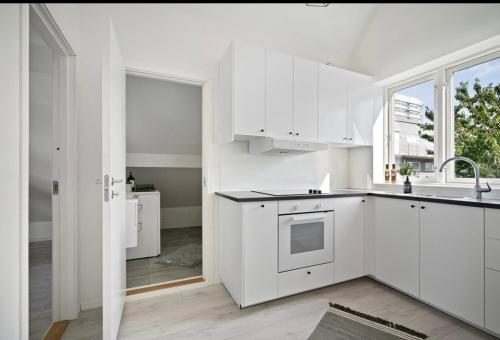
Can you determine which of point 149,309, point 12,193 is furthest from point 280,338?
point 12,193

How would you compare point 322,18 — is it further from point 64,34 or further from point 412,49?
point 64,34

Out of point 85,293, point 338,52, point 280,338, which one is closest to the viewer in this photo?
point 280,338

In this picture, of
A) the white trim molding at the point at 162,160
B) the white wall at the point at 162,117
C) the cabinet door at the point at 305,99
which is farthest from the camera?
the white trim molding at the point at 162,160

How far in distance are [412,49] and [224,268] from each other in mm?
2819

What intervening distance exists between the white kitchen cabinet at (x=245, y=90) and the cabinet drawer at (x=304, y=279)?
124 cm

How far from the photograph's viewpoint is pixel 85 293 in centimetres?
202

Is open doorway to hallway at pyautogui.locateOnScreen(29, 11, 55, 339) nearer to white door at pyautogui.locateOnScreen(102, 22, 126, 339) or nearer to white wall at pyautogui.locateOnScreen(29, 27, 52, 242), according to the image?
white wall at pyautogui.locateOnScreen(29, 27, 52, 242)

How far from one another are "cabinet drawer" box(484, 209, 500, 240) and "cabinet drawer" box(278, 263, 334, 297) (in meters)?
1.15

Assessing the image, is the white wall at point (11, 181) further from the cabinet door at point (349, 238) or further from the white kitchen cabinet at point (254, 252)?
the cabinet door at point (349, 238)

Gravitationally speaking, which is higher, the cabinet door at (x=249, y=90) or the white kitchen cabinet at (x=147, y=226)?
the cabinet door at (x=249, y=90)

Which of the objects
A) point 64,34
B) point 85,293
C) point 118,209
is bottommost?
point 85,293

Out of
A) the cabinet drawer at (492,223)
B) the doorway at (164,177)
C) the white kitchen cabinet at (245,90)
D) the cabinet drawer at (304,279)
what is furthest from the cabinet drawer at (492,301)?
the doorway at (164,177)

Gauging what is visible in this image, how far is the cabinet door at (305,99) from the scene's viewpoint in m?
2.41

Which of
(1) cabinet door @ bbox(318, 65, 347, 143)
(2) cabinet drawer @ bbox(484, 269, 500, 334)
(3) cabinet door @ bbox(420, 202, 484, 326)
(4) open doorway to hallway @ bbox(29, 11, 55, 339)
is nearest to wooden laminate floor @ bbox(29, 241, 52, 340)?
(4) open doorway to hallway @ bbox(29, 11, 55, 339)
